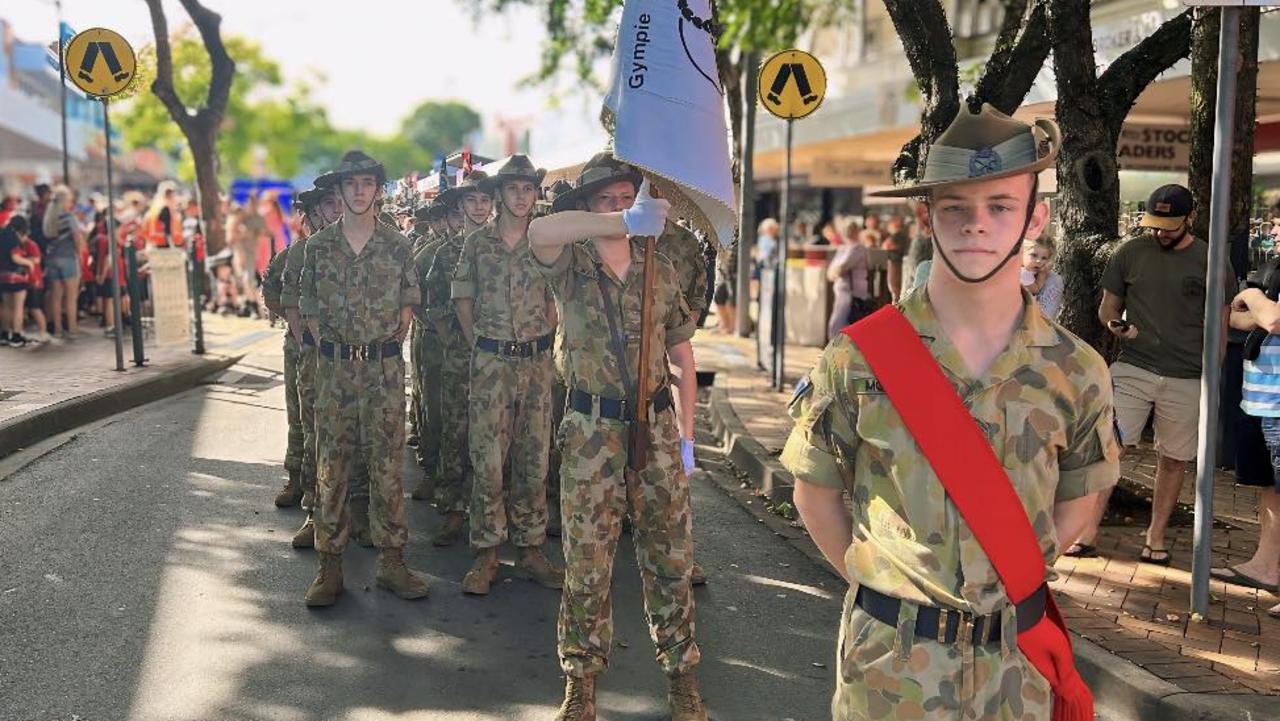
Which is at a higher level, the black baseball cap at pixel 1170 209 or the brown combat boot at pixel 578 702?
the black baseball cap at pixel 1170 209

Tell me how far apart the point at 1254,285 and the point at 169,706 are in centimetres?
524

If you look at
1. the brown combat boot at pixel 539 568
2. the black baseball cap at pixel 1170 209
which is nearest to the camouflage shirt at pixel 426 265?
the brown combat boot at pixel 539 568

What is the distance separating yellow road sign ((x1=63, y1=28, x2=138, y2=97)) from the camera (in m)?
13.1

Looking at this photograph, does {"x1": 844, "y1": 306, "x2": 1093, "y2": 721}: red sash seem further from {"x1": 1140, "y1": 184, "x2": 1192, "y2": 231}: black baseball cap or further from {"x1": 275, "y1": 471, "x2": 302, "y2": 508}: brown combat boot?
{"x1": 275, "y1": 471, "x2": 302, "y2": 508}: brown combat boot

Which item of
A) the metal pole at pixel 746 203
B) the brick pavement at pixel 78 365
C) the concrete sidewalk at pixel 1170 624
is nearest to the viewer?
the concrete sidewalk at pixel 1170 624

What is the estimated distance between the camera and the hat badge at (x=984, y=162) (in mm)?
2668

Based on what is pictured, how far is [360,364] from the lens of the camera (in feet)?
21.4

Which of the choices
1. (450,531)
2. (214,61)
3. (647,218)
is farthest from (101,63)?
(647,218)

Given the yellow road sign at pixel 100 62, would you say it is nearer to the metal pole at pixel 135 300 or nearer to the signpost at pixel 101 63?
the signpost at pixel 101 63

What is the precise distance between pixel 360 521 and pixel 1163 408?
4.49 meters

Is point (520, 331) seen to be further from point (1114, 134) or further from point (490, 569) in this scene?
point (1114, 134)

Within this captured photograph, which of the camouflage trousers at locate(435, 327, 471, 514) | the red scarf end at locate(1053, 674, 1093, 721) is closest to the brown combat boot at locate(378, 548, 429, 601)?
the camouflage trousers at locate(435, 327, 471, 514)

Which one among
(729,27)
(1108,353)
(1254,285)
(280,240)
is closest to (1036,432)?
(1254,285)

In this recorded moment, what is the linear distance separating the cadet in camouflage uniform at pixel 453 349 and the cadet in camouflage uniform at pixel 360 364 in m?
1.29
